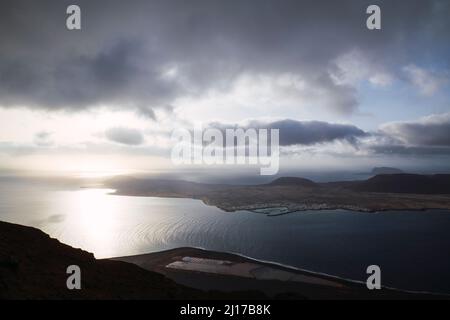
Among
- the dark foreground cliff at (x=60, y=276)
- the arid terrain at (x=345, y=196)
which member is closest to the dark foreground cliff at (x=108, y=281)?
the dark foreground cliff at (x=60, y=276)

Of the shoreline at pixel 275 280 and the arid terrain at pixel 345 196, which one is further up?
the arid terrain at pixel 345 196

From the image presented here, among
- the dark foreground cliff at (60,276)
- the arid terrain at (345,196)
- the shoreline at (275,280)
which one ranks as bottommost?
the shoreline at (275,280)

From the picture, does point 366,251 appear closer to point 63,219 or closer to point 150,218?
point 150,218

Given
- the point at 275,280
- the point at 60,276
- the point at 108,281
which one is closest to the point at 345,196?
the point at 275,280

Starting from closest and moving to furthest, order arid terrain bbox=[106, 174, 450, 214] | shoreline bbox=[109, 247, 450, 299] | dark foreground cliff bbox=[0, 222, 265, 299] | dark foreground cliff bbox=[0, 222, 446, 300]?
1. dark foreground cliff bbox=[0, 222, 265, 299]
2. dark foreground cliff bbox=[0, 222, 446, 300]
3. shoreline bbox=[109, 247, 450, 299]
4. arid terrain bbox=[106, 174, 450, 214]

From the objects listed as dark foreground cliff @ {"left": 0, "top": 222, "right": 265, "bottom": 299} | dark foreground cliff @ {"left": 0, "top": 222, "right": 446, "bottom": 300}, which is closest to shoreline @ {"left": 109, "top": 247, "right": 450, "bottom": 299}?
dark foreground cliff @ {"left": 0, "top": 222, "right": 446, "bottom": 300}

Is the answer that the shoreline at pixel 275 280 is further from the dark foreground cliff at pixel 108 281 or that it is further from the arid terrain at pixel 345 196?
the arid terrain at pixel 345 196

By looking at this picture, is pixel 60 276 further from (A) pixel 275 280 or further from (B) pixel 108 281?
(A) pixel 275 280

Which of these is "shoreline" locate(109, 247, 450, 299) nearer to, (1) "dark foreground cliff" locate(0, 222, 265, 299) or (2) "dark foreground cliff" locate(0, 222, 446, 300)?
(2) "dark foreground cliff" locate(0, 222, 446, 300)

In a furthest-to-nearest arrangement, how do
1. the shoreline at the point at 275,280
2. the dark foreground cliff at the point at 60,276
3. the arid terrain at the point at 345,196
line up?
the arid terrain at the point at 345,196, the shoreline at the point at 275,280, the dark foreground cliff at the point at 60,276

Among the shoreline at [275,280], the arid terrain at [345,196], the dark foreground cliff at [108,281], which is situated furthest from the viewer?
the arid terrain at [345,196]

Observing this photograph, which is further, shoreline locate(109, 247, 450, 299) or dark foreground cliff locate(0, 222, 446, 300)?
shoreline locate(109, 247, 450, 299)

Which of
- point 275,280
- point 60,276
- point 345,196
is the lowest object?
point 275,280

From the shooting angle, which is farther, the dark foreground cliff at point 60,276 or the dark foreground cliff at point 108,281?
the dark foreground cliff at point 108,281
